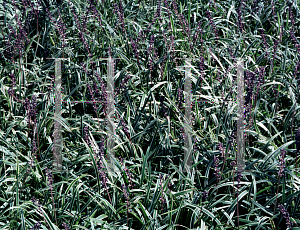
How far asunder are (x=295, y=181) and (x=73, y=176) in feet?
5.97

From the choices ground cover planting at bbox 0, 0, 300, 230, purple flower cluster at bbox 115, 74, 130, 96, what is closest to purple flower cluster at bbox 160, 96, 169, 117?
ground cover planting at bbox 0, 0, 300, 230

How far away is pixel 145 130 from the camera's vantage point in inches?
138

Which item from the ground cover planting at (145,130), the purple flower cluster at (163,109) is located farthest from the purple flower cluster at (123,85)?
the purple flower cluster at (163,109)

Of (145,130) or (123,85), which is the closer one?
(145,130)

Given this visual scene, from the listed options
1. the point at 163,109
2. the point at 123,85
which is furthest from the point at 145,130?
the point at 123,85

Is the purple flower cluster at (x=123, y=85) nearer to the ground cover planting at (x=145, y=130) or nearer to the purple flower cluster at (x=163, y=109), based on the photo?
the ground cover planting at (x=145, y=130)

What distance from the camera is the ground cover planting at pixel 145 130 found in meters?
3.01

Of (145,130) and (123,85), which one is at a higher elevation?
(123,85)

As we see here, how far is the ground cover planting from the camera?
3014mm

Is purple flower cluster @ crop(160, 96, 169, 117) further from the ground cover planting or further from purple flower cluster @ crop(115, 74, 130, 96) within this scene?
purple flower cluster @ crop(115, 74, 130, 96)

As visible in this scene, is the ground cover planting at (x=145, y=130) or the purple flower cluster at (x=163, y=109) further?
the purple flower cluster at (x=163, y=109)

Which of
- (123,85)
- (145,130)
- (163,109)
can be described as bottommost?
(145,130)

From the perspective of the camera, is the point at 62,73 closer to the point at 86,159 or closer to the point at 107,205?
the point at 86,159

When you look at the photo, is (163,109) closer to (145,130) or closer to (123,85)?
(145,130)
